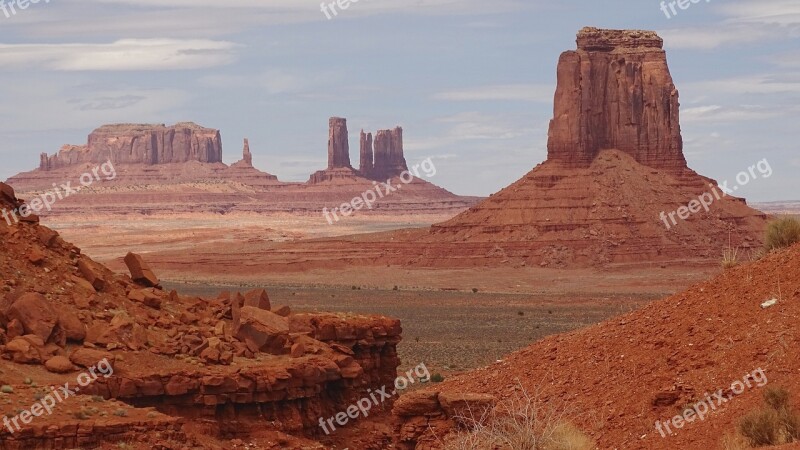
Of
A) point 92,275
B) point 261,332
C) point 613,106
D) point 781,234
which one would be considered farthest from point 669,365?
point 613,106

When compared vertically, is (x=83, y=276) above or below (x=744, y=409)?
above

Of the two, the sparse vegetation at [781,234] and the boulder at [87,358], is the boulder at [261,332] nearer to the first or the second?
the boulder at [87,358]

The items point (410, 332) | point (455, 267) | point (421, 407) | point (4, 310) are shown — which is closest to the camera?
point (4, 310)

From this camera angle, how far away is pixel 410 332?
5716 centimetres

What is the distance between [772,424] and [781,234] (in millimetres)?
8168

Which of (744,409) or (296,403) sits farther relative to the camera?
(296,403)

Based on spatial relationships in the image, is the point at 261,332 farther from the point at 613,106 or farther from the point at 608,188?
the point at 613,106

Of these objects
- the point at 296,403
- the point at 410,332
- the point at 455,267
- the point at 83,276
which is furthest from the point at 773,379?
the point at 455,267

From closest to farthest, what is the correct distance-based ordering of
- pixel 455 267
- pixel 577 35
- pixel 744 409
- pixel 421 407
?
pixel 744 409 < pixel 421 407 < pixel 455 267 < pixel 577 35

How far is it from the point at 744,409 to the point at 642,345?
378 cm

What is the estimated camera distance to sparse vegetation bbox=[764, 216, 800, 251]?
862 inches

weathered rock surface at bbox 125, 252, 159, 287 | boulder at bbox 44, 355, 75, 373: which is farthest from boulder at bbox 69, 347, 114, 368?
weathered rock surface at bbox 125, 252, 159, 287

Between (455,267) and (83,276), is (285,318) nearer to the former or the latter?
(83,276)

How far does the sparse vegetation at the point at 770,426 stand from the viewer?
14297 millimetres
